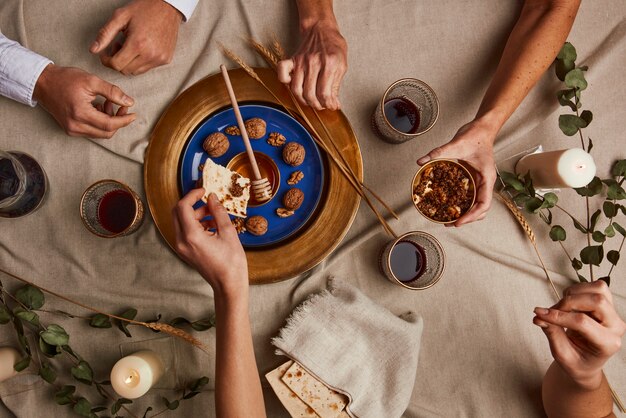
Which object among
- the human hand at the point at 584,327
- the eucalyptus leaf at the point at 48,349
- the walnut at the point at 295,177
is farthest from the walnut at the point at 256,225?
the human hand at the point at 584,327

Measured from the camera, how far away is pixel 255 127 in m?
1.12

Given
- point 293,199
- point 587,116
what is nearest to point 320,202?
point 293,199

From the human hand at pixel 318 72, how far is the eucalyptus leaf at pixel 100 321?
2.50ft

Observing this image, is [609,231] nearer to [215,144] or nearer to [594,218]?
[594,218]

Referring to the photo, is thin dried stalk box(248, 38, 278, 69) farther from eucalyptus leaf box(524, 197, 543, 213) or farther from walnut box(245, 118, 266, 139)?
eucalyptus leaf box(524, 197, 543, 213)

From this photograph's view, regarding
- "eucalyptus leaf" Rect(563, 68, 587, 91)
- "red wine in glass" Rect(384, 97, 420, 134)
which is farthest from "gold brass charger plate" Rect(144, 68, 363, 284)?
"eucalyptus leaf" Rect(563, 68, 587, 91)

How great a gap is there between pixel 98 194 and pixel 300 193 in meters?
0.54

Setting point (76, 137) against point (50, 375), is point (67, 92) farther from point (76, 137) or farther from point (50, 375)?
point (50, 375)

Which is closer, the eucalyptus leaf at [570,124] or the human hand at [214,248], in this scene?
the human hand at [214,248]

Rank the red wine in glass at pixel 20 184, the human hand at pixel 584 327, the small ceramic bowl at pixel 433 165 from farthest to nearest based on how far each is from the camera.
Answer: the red wine in glass at pixel 20 184 < the small ceramic bowl at pixel 433 165 < the human hand at pixel 584 327

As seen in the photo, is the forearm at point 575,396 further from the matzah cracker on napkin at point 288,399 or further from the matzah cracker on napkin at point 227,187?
the matzah cracker on napkin at point 227,187

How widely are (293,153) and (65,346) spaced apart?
0.74m

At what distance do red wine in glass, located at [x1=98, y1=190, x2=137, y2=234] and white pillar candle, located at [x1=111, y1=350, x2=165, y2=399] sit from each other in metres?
0.33

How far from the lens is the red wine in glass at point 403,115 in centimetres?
115
